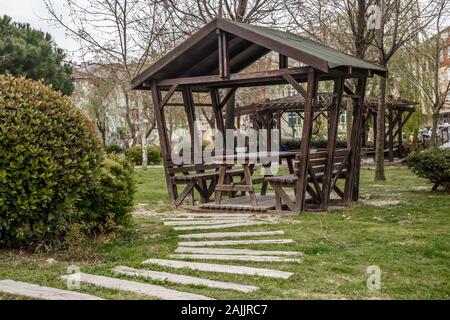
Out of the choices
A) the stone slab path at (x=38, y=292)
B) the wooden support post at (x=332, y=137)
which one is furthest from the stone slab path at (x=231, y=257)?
the wooden support post at (x=332, y=137)

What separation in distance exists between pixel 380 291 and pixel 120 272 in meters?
2.62

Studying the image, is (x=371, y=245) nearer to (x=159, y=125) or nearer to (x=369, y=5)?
(x=159, y=125)

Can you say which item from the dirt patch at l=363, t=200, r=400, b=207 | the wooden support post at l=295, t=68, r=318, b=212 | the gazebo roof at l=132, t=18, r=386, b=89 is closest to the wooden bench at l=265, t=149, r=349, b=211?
the wooden support post at l=295, t=68, r=318, b=212

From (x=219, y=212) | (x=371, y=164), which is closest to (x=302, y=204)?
(x=219, y=212)

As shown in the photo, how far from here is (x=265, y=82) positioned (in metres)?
11.3

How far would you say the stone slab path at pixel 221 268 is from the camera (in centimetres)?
545

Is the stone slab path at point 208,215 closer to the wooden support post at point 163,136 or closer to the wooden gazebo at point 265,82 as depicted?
the wooden gazebo at point 265,82

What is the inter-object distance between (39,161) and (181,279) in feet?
7.81

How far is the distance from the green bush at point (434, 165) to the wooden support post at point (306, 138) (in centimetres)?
447

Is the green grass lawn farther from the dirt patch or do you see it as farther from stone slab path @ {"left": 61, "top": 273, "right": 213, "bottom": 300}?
the dirt patch

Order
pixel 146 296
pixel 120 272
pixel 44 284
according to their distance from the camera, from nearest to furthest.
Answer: pixel 146 296
pixel 44 284
pixel 120 272

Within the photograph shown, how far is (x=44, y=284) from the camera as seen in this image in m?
5.11

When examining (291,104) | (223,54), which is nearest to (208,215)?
(223,54)

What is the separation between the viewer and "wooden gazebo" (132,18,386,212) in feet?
32.1
